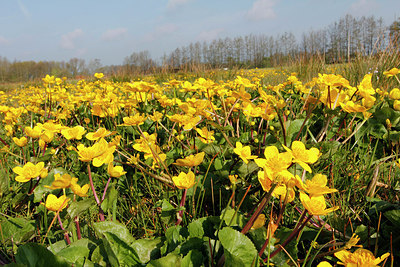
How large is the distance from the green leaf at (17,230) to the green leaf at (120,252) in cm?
44

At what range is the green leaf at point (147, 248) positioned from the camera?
898 mm

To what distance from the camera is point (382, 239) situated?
97 centimetres

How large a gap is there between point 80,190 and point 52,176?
1.94 feet

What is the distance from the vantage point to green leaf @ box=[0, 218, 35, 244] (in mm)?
1036

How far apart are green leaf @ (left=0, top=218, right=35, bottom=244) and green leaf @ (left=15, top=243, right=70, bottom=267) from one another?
0.95 ft

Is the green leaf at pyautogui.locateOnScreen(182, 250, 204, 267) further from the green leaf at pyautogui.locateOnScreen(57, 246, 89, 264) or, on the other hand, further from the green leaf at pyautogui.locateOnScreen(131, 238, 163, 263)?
the green leaf at pyautogui.locateOnScreen(57, 246, 89, 264)

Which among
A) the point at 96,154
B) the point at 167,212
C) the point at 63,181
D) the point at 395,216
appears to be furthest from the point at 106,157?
the point at 395,216

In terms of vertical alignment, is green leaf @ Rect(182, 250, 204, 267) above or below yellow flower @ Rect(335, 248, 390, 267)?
below

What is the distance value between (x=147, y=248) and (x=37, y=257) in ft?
1.11

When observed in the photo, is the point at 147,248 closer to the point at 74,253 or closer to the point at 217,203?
the point at 74,253

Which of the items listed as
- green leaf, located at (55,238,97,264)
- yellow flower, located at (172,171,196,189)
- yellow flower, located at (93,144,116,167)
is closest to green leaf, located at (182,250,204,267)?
yellow flower, located at (172,171,196,189)

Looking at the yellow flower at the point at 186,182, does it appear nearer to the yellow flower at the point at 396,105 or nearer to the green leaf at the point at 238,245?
the green leaf at the point at 238,245

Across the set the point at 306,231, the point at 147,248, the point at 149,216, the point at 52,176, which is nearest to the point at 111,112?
the point at 52,176

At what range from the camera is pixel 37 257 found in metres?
0.76
